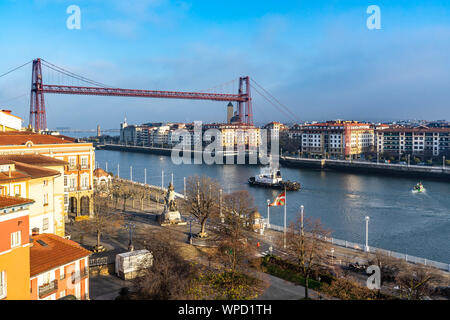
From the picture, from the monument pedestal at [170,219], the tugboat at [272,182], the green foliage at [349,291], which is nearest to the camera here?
the green foliage at [349,291]

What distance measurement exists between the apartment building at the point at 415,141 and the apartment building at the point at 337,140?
4.23ft

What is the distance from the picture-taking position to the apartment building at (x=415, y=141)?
2509 cm

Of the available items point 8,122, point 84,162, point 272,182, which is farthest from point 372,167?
point 8,122

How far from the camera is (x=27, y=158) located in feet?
20.7

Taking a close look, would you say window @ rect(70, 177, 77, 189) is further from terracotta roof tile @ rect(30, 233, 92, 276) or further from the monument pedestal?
terracotta roof tile @ rect(30, 233, 92, 276)

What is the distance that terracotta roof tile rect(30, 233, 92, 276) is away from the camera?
11.6 feet

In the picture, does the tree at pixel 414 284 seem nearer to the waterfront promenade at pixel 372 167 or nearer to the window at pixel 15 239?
the window at pixel 15 239

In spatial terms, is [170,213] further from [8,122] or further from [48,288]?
[8,122]

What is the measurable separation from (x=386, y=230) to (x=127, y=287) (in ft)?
20.4

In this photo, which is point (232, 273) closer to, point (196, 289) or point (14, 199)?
point (196, 289)

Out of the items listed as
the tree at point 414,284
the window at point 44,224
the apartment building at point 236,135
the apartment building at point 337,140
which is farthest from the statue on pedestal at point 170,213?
the apartment building at point 236,135

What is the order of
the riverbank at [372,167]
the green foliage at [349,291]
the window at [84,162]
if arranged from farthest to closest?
1. the riverbank at [372,167]
2. the window at [84,162]
3. the green foliage at [349,291]

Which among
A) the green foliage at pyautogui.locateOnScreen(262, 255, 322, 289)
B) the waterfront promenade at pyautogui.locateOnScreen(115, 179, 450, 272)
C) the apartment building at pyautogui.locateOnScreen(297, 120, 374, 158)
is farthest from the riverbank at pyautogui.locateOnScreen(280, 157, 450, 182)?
the green foliage at pyautogui.locateOnScreen(262, 255, 322, 289)
